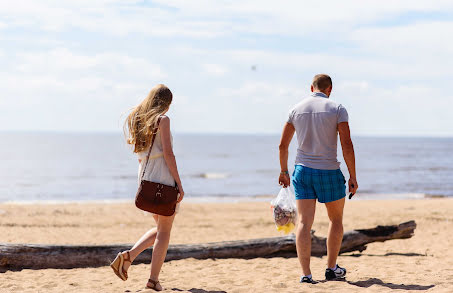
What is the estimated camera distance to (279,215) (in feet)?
18.6

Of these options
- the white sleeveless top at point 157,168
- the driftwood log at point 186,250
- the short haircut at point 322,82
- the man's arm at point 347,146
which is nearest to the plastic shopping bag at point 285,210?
the man's arm at point 347,146

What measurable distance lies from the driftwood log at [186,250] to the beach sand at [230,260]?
13cm

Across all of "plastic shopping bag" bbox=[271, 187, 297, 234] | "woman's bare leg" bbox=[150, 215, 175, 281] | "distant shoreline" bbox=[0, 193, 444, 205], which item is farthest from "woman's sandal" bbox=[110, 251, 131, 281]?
"distant shoreline" bbox=[0, 193, 444, 205]

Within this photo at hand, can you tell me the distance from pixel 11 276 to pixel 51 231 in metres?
5.37

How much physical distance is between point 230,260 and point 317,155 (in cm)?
278

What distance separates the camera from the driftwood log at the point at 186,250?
668 centimetres

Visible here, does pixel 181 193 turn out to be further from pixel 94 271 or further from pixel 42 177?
pixel 42 177

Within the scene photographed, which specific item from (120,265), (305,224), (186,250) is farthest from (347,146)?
(186,250)

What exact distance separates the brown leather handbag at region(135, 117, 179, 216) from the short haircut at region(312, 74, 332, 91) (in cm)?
163

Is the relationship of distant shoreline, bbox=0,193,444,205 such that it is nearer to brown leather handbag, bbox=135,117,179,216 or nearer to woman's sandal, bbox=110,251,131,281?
woman's sandal, bbox=110,251,131,281

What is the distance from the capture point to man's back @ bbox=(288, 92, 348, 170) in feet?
16.6

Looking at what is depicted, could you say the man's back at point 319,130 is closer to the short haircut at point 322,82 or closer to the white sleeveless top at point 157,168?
the short haircut at point 322,82

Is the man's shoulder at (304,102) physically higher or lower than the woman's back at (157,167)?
higher

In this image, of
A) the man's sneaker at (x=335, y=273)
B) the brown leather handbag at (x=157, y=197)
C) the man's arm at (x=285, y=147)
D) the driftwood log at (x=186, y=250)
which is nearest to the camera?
the brown leather handbag at (x=157, y=197)
